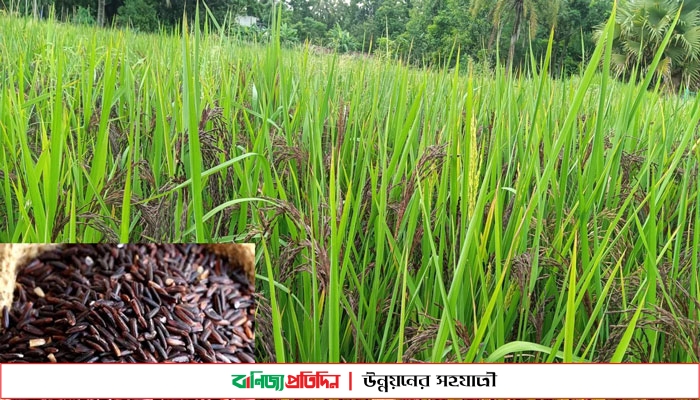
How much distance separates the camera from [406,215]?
0.74 metres

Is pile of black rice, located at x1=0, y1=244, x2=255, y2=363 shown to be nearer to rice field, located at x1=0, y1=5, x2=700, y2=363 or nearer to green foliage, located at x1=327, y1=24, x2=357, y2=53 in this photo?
rice field, located at x1=0, y1=5, x2=700, y2=363

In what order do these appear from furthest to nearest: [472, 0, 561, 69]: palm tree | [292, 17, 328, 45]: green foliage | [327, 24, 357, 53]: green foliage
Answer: [472, 0, 561, 69]: palm tree, [292, 17, 328, 45]: green foliage, [327, 24, 357, 53]: green foliage

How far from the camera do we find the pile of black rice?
23.9 inches

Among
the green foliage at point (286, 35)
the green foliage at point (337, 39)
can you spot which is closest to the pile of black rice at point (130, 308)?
the green foliage at point (337, 39)

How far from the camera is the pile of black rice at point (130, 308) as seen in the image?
606 mm

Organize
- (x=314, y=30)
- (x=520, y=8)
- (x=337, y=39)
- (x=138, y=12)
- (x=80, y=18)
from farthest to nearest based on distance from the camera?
(x=138, y=12) < (x=520, y=8) < (x=314, y=30) < (x=80, y=18) < (x=337, y=39)

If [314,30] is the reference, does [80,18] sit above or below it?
below

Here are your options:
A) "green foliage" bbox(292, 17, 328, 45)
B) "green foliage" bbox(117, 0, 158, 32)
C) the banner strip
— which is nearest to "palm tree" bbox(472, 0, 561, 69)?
"green foliage" bbox(292, 17, 328, 45)

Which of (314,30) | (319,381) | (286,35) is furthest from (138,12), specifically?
(319,381)

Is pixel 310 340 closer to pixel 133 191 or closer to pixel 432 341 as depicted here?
pixel 432 341

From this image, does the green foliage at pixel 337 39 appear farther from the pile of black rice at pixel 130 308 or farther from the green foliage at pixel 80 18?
the green foliage at pixel 80 18

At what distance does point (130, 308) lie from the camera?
2.12ft

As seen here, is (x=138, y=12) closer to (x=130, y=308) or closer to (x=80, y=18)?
(x=80, y=18)

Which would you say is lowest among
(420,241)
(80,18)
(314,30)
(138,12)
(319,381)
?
(319,381)
